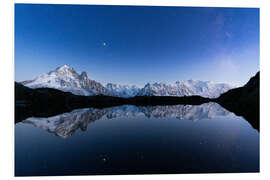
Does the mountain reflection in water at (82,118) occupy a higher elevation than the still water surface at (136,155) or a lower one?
lower

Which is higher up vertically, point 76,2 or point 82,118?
point 76,2

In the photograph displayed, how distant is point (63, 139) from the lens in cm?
1123

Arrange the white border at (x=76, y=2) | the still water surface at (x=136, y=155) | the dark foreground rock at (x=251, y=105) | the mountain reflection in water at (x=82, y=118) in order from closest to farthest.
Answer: the still water surface at (x=136, y=155), the white border at (x=76, y=2), the mountain reflection in water at (x=82, y=118), the dark foreground rock at (x=251, y=105)

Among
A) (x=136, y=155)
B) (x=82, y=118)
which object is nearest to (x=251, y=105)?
(x=82, y=118)

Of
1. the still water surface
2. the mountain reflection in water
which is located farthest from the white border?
the mountain reflection in water

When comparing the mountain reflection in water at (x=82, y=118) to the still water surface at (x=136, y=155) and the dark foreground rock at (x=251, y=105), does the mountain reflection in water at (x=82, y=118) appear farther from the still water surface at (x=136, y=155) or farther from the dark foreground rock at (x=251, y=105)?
the dark foreground rock at (x=251, y=105)

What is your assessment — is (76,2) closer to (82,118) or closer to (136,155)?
(136,155)

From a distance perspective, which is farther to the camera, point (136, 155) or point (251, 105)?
point (251, 105)

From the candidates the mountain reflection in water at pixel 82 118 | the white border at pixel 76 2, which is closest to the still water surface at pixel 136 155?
the white border at pixel 76 2

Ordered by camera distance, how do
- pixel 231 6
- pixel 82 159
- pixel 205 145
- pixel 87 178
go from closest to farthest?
pixel 87 178 → pixel 82 159 → pixel 205 145 → pixel 231 6

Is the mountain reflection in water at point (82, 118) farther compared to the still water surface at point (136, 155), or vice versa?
the mountain reflection in water at point (82, 118)

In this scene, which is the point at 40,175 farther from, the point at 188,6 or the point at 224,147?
the point at 188,6
